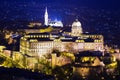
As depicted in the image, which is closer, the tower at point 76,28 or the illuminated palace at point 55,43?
the illuminated palace at point 55,43

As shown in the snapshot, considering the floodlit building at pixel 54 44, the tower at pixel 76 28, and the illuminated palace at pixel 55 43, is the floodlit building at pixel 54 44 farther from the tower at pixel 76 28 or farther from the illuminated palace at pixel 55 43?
the tower at pixel 76 28

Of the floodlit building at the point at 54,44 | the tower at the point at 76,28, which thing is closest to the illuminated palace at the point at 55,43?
the floodlit building at the point at 54,44

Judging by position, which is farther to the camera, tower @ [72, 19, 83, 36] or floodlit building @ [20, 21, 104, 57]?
tower @ [72, 19, 83, 36]

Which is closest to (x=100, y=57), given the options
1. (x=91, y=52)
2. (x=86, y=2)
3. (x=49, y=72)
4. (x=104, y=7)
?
(x=91, y=52)

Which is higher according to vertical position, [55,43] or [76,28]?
[76,28]

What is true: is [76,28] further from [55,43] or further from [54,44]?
[54,44]

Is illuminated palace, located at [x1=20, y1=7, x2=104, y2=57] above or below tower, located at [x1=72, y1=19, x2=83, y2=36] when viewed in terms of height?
below

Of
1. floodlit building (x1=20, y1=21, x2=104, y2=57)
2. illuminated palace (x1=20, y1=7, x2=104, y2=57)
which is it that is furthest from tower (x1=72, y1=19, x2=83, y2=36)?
floodlit building (x1=20, y1=21, x2=104, y2=57)

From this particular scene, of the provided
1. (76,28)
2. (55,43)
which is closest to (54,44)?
(55,43)

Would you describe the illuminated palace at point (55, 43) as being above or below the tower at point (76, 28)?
below

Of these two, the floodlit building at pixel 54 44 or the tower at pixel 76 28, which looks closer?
the floodlit building at pixel 54 44

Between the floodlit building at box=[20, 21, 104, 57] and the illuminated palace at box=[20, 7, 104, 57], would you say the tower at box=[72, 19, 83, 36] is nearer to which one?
the illuminated palace at box=[20, 7, 104, 57]
